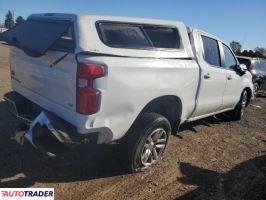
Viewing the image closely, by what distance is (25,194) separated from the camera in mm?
3797

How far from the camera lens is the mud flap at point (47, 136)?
3775mm

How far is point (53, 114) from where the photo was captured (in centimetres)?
415

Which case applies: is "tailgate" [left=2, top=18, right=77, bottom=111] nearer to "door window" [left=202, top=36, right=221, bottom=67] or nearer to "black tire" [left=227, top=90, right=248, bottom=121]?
"door window" [left=202, top=36, right=221, bottom=67]

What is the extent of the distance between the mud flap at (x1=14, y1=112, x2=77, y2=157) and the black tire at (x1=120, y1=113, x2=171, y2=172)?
834 millimetres

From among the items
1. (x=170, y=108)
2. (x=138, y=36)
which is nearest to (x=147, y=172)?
(x=170, y=108)

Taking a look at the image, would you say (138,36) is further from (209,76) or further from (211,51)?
(211,51)

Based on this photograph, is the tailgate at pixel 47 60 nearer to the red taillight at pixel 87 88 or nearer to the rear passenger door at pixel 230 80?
the red taillight at pixel 87 88

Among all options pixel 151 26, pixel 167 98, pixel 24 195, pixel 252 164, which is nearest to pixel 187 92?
pixel 167 98

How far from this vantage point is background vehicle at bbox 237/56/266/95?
13.2 meters

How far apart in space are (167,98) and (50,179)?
6.24ft

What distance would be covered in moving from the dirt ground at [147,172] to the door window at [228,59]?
1.60 m

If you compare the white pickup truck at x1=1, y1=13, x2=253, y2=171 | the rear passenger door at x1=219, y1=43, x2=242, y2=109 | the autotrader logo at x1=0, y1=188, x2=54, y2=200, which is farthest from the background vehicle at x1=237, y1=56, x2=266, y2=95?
Result: the autotrader logo at x1=0, y1=188, x2=54, y2=200

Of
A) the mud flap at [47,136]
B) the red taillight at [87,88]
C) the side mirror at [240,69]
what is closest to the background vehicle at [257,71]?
the side mirror at [240,69]

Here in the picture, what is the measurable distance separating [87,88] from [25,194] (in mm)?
1335
